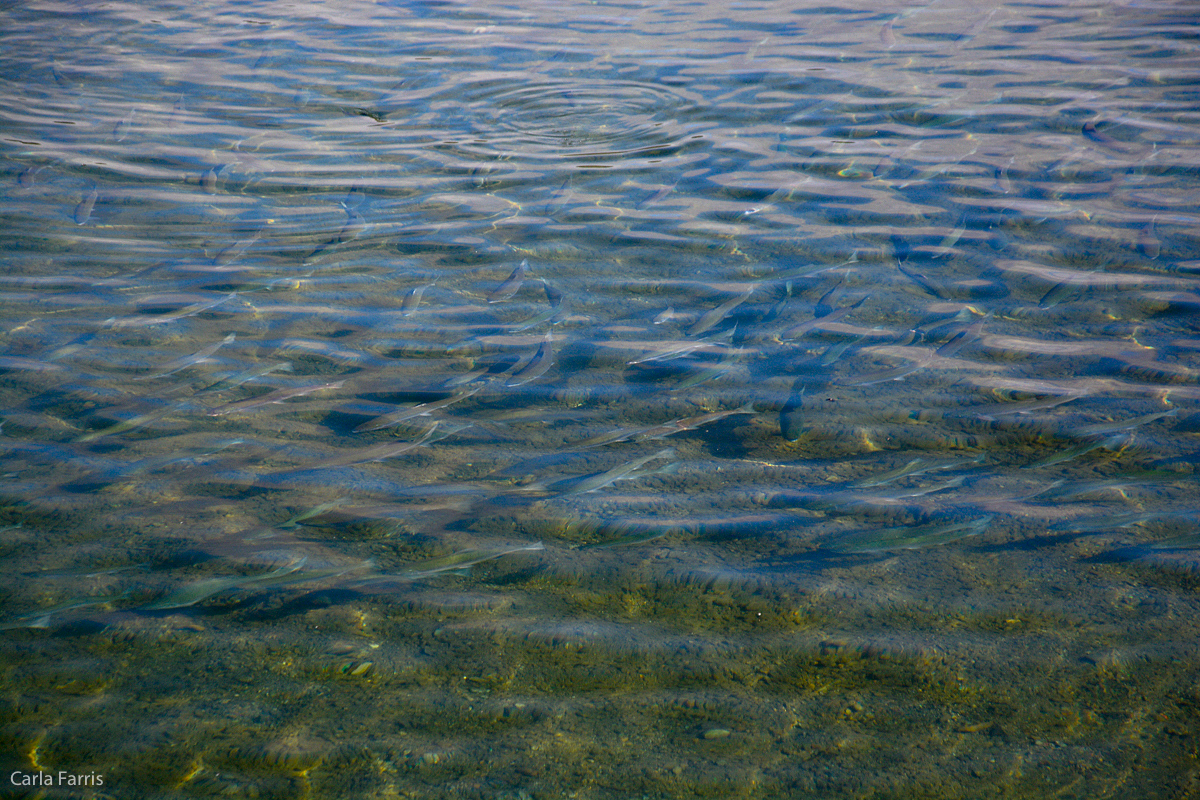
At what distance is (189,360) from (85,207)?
2.48 metres

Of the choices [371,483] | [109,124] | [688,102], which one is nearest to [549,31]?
[688,102]

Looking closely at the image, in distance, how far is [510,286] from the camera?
494 cm

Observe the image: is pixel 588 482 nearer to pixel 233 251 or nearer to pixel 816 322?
pixel 816 322

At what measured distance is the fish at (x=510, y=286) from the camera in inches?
191

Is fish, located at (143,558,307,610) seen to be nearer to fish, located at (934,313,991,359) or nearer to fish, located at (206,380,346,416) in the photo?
fish, located at (206,380,346,416)

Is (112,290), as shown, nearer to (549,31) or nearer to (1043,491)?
(1043,491)

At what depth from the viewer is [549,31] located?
1051 cm

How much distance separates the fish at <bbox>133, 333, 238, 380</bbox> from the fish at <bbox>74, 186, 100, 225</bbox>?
2.16 meters

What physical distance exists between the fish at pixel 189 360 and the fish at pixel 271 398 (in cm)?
46

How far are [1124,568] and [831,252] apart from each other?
2.82 m

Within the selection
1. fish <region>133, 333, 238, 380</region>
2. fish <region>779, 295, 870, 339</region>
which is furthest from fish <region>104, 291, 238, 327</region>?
fish <region>779, 295, 870, 339</region>

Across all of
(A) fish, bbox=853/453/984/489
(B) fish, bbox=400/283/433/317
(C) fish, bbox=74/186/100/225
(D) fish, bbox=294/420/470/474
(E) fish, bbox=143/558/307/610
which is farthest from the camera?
(C) fish, bbox=74/186/100/225

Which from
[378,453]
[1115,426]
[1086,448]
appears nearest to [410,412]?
[378,453]

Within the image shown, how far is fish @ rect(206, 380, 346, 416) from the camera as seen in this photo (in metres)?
3.85
